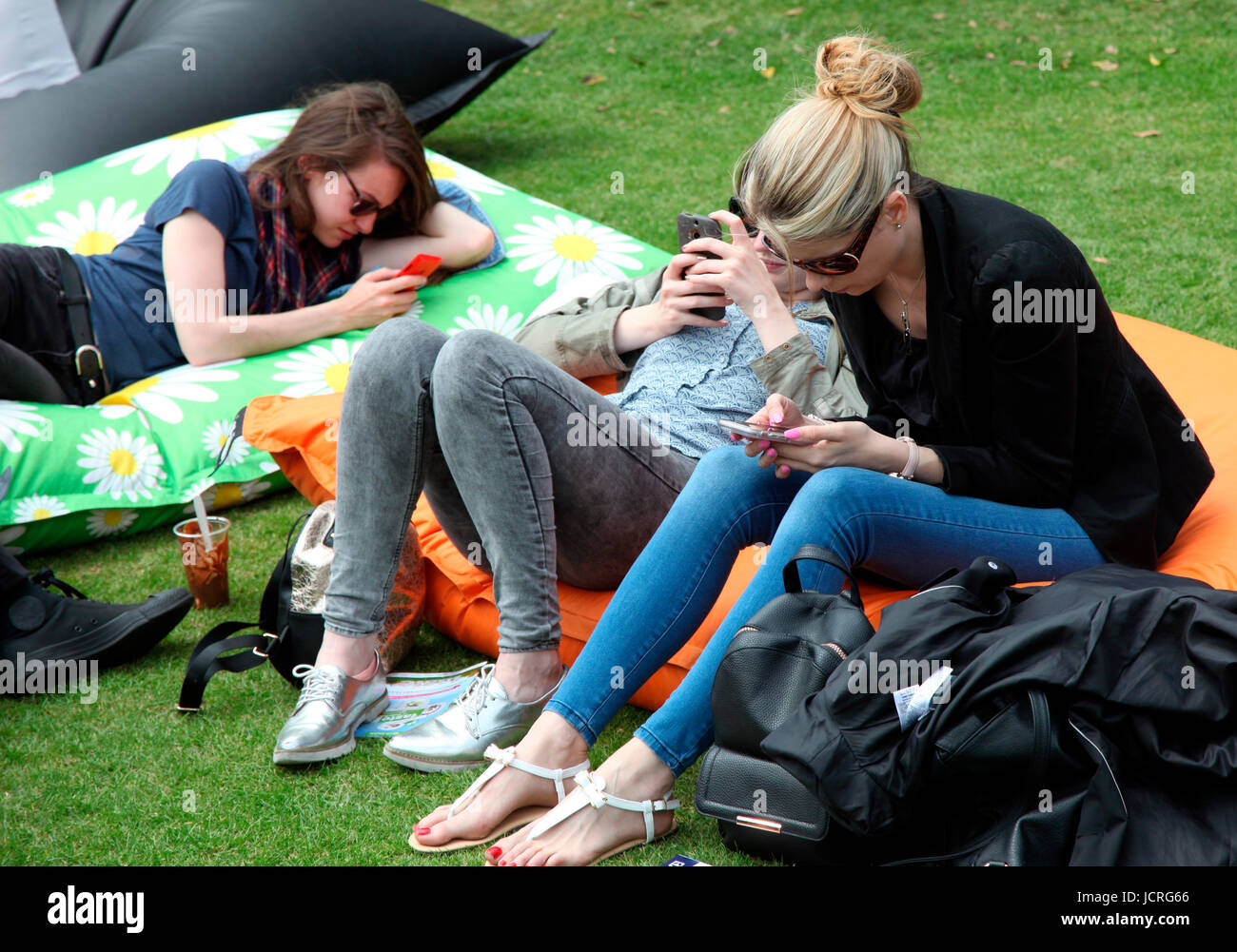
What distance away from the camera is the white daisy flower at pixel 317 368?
11.2ft

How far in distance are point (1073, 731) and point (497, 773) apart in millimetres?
970

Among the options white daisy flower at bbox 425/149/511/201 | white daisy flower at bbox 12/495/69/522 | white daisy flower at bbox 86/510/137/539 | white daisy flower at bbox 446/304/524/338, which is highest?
white daisy flower at bbox 425/149/511/201

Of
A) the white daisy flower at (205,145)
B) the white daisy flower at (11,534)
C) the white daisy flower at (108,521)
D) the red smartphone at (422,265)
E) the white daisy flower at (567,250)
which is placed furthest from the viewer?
the white daisy flower at (205,145)

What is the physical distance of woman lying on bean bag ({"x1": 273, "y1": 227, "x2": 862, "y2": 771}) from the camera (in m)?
2.17

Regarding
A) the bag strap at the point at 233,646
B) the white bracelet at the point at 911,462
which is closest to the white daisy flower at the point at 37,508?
the bag strap at the point at 233,646

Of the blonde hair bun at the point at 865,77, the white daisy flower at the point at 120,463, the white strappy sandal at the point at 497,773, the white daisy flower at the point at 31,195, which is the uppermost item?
the blonde hair bun at the point at 865,77

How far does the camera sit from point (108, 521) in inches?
127

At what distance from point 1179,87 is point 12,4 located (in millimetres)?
5430

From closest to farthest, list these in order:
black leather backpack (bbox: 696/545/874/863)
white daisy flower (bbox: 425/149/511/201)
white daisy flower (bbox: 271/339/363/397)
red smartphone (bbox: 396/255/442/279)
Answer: black leather backpack (bbox: 696/545/874/863) → white daisy flower (bbox: 271/339/363/397) → red smartphone (bbox: 396/255/442/279) → white daisy flower (bbox: 425/149/511/201)

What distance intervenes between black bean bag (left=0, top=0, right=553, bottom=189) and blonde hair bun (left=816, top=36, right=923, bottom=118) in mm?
2934

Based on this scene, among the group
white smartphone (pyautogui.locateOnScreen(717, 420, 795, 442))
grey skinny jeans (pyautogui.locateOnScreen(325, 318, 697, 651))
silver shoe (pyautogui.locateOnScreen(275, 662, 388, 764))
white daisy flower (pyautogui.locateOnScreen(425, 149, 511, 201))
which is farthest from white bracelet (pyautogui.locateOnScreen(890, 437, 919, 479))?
white daisy flower (pyautogui.locateOnScreen(425, 149, 511, 201))

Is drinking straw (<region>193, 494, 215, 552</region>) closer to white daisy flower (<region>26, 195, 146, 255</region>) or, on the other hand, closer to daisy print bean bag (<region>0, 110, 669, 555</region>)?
daisy print bean bag (<region>0, 110, 669, 555</region>)

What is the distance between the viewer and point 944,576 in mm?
1911

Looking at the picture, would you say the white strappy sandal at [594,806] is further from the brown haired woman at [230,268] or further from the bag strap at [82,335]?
the bag strap at [82,335]
